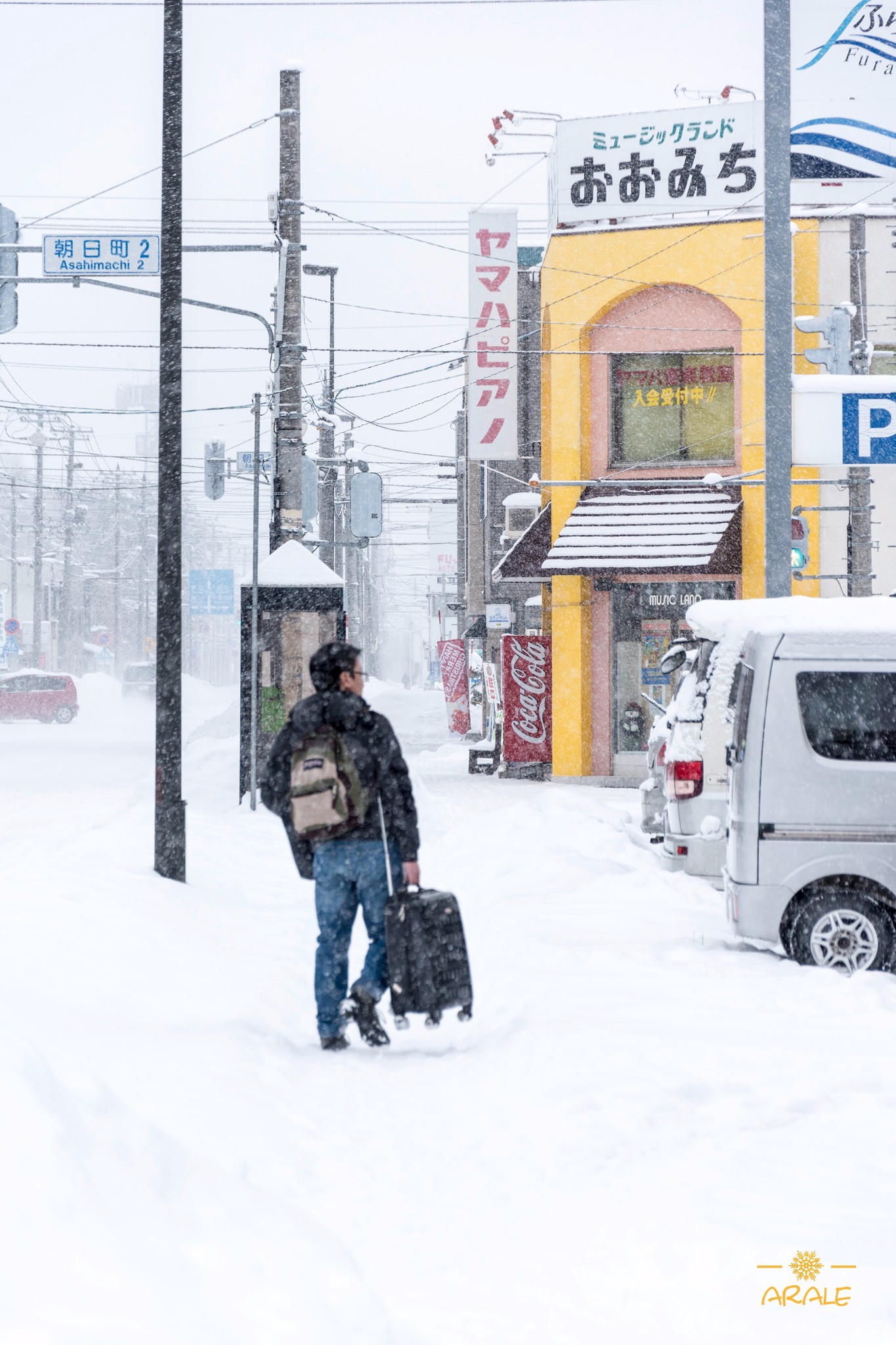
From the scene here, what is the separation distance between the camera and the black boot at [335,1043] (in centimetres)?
638

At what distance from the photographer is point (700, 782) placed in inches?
397

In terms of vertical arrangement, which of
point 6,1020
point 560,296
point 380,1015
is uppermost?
point 560,296

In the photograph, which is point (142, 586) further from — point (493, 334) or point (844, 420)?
point (844, 420)

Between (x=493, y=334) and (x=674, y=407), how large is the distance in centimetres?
376

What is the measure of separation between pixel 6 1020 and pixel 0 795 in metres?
16.4

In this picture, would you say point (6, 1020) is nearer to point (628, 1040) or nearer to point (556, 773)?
point (628, 1040)

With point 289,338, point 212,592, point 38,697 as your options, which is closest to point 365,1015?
point 289,338

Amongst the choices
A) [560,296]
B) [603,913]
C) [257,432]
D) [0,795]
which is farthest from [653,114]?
[603,913]

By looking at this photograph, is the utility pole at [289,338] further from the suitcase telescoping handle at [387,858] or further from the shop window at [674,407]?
the suitcase telescoping handle at [387,858]

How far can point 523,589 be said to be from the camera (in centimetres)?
3566

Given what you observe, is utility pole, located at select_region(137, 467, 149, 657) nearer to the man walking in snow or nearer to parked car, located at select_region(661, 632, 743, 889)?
parked car, located at select_region(661, 632, 743, 889)

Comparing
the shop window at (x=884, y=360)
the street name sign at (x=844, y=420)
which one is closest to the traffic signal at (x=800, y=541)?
the shop window at (x=884, y=360)

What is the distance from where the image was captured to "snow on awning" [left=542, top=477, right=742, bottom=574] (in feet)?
71.0

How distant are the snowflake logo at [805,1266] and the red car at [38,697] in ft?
141
